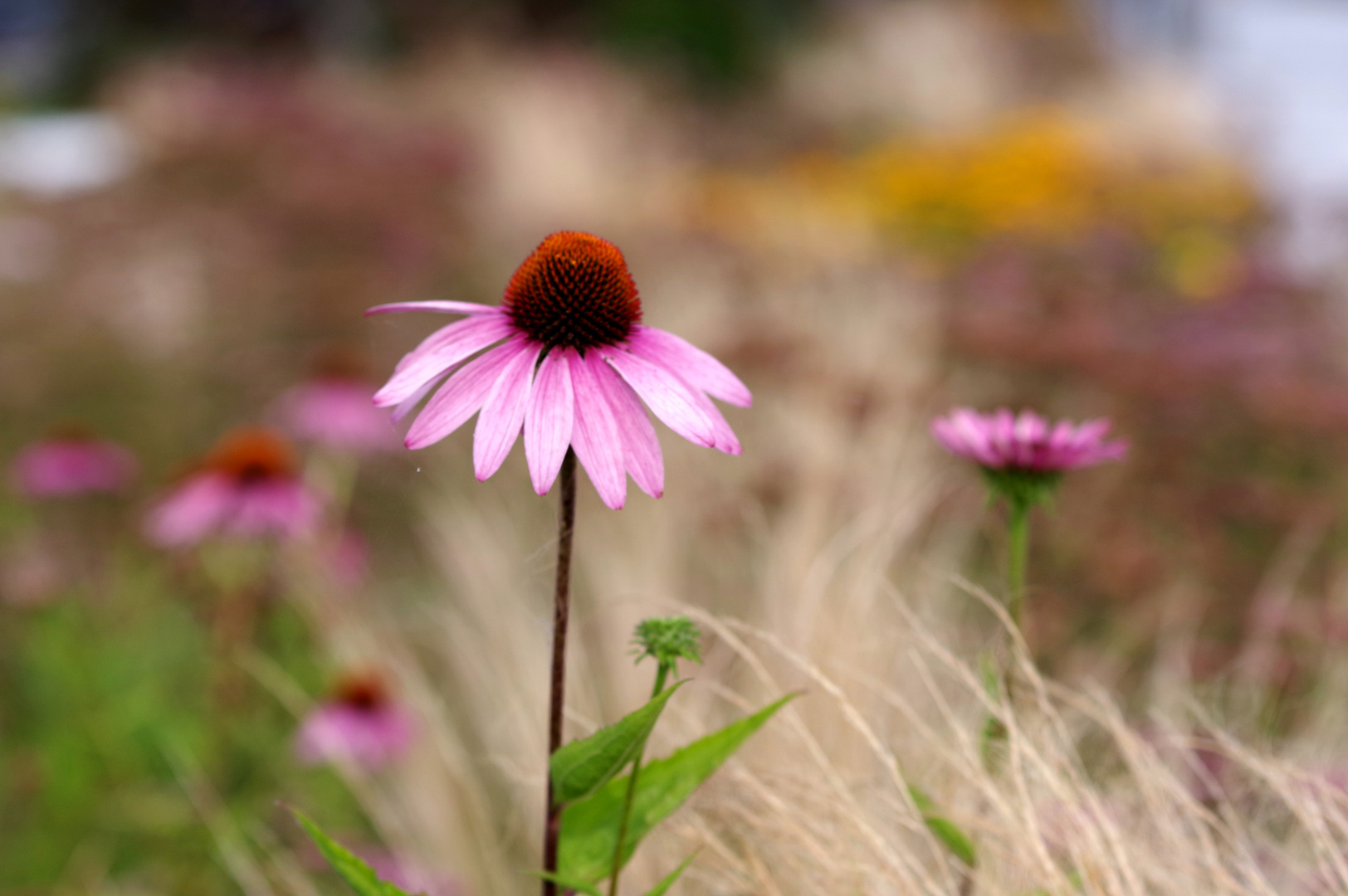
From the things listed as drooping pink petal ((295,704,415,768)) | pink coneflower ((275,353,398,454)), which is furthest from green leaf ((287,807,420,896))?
pink coneflower ((275,353,398,454))

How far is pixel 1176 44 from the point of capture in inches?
688

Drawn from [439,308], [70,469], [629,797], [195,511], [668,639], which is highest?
[439,308]

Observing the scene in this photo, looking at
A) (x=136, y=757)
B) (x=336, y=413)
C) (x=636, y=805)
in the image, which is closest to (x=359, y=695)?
(x=136, y=757)

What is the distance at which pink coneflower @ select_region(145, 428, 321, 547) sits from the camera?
74.2 inches

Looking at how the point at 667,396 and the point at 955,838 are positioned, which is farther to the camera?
the point at 955,838

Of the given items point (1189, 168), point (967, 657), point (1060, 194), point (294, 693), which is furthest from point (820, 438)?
point (1189, 168)

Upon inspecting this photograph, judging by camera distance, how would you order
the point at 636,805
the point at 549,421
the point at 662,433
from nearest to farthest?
the point at 549,421 < the point at 636,805 < the point at 662,433

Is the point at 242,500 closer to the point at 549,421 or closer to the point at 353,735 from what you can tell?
the point at 353,735

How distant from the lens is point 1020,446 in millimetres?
980

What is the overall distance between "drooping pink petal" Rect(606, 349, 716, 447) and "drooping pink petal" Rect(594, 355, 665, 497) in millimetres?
12

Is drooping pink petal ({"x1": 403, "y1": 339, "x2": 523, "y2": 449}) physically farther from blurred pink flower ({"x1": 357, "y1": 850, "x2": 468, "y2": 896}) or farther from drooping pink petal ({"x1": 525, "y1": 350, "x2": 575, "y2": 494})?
blurred pink flower ({"x1": 357, "y1": 850, "x2": 468, "y2": 896})

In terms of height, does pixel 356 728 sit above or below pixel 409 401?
below

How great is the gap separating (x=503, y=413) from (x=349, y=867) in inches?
14.4

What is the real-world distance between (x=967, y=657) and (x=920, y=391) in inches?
55.3
